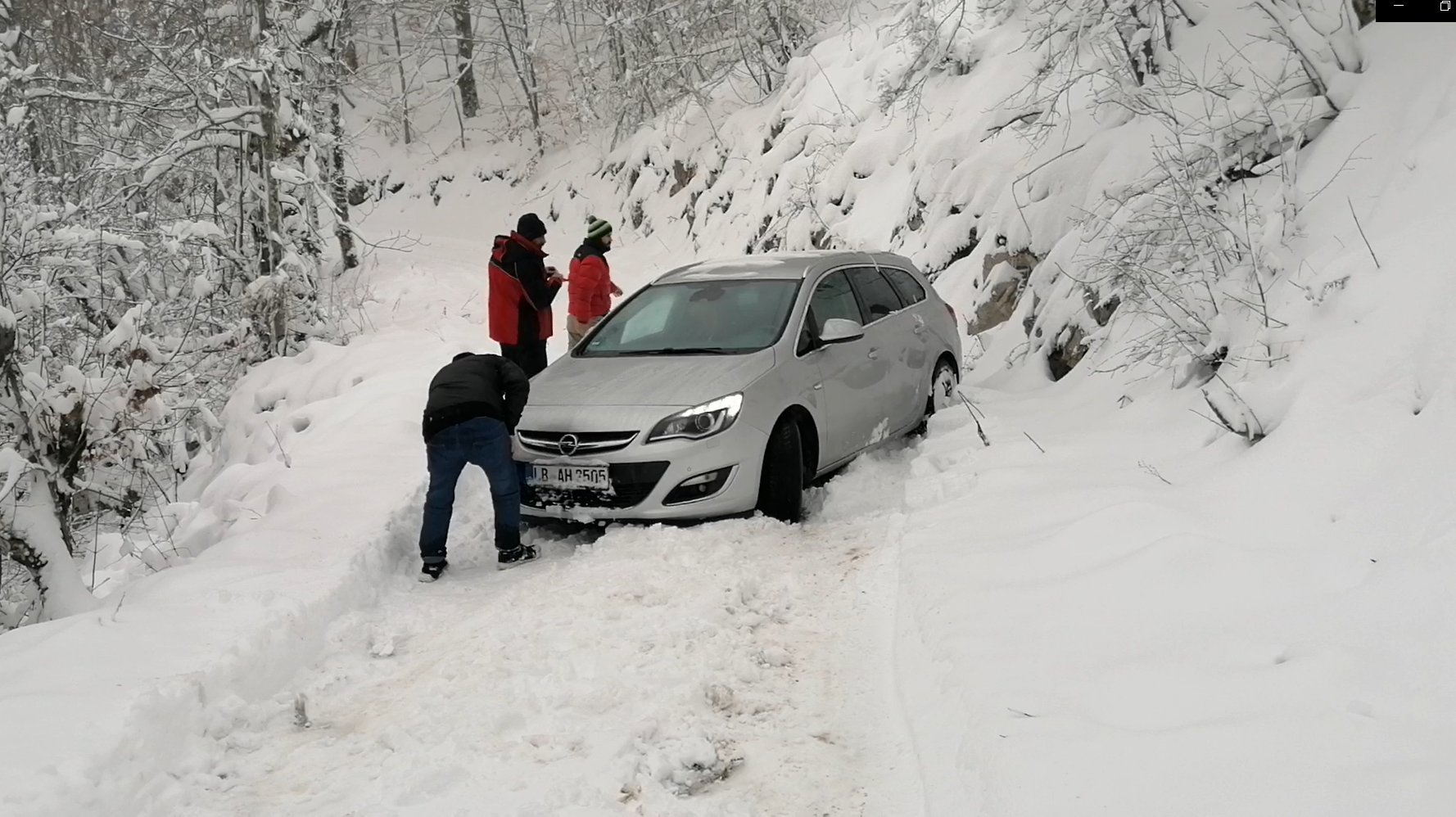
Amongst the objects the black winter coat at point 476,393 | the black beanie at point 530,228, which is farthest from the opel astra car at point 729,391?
the black beanie at point 530,228

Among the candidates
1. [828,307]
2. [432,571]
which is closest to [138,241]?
[432,571]

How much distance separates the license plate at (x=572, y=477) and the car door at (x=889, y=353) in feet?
6.93

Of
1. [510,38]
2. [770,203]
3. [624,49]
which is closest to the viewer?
[770,203]

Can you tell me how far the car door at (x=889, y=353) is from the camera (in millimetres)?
7512

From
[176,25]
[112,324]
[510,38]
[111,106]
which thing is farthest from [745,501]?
[510,38]

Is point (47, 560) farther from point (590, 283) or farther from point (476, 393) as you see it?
point (590, 283)

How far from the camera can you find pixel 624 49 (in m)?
24.4

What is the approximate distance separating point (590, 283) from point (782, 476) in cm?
361

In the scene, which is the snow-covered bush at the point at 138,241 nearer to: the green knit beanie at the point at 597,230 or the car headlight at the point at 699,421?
the green knit beanie at the point at 597,230

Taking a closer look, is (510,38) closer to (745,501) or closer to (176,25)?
(176,25)

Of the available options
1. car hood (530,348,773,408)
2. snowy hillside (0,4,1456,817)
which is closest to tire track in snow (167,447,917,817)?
snowy hillside (0,4,1456,817)

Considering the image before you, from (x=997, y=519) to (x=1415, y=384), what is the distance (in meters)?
1.92

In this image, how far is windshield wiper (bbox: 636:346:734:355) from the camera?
22.1ft

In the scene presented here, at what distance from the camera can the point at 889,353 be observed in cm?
768
